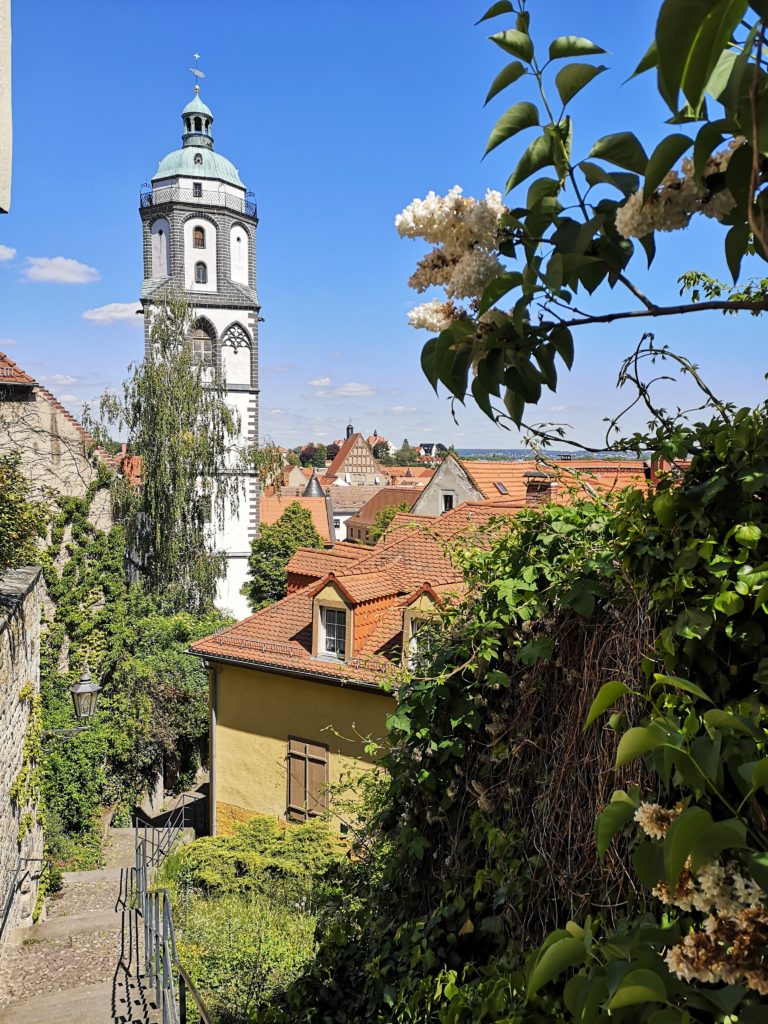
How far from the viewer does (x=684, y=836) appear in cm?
90

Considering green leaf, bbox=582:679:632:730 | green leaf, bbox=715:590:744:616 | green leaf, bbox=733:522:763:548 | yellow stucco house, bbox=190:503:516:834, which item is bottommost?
yellow stucco house, bbox=190:503:516:834

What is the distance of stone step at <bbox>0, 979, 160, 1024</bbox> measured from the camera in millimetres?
5922

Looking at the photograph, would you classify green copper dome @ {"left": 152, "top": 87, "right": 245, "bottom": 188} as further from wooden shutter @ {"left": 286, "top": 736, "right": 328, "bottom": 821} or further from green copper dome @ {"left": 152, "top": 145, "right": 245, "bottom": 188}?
wooden shutter @ {"left": 286, "top": 736, "right": 328, "bottom": 821}

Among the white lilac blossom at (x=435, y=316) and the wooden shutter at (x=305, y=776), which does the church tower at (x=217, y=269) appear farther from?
the white lilac blossom at (x=435, y=316)

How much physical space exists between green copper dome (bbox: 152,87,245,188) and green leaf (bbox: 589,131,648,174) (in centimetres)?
3005

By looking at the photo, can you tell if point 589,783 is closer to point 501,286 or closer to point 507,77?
point 501,286

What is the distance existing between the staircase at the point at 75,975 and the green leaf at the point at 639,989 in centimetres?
593

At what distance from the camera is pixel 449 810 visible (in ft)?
9.91

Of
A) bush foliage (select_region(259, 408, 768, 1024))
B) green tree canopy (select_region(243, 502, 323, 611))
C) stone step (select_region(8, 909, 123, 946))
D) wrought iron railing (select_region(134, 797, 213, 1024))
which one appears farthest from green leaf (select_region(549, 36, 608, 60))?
green tree canopy (select_region(243, 502, 323, 611))

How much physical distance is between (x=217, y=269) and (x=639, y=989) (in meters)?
29.0

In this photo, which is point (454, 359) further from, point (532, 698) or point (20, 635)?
point (20, 635)

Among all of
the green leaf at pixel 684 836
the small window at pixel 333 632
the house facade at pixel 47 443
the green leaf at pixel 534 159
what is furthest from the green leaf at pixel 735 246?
the house facade at pixel 47 443

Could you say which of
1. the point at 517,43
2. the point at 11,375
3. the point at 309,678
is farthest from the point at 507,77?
the point at 11,375

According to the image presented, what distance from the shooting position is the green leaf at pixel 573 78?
1.17 m
